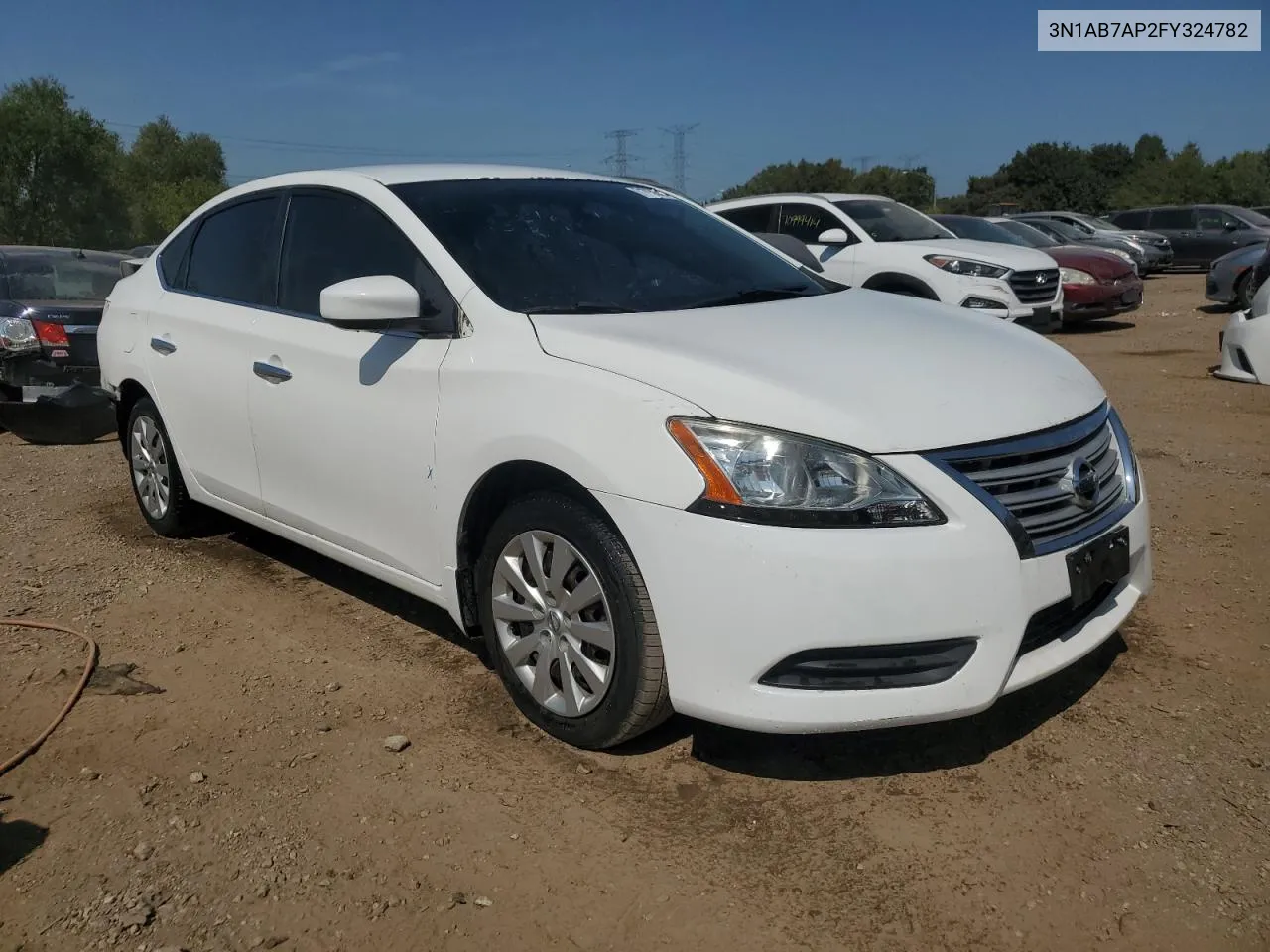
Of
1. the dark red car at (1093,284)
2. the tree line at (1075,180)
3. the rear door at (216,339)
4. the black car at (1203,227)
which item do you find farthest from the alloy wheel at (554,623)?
the tree line at (1075,180)

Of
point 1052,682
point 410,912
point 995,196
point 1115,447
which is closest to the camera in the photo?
point 410,912

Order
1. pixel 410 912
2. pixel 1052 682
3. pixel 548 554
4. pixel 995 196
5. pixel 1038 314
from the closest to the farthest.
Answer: pixel 410 912 < pixel 548 554 < pixel 1052 682 < pixel 1038 314 < pixel 995 196

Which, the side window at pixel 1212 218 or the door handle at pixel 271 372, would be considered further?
the side window at pixel 1212 218

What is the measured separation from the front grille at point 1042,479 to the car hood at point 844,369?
0.05 metres

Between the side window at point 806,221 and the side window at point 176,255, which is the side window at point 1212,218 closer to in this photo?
the side window at point 806,221

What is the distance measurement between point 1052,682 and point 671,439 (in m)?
1.70

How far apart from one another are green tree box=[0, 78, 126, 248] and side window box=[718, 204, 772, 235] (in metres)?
49.7

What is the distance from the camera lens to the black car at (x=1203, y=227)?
78.7 feet

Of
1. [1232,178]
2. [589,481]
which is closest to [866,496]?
[589,481]

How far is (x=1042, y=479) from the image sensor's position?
2.92 m

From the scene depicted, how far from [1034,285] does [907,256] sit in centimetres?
155

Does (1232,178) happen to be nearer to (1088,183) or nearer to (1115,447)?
(1088,183)

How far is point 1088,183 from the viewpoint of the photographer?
3127 inches

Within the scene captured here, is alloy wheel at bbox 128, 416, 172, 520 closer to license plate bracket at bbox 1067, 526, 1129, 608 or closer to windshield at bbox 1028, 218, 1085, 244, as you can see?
license plate bracket at bbox 1067, 526, 1129, 608
